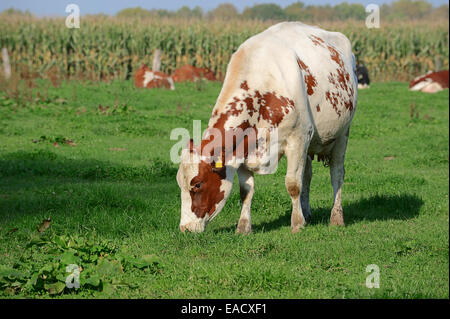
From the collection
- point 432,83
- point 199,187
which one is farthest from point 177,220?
point 432,83

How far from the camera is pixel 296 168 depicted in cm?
812

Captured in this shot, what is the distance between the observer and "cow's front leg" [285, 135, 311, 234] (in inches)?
315

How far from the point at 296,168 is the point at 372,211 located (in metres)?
2.17

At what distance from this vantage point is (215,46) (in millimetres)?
32938

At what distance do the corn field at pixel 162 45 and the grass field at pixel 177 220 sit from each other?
42.3 ft

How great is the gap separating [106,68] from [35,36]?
371 cm

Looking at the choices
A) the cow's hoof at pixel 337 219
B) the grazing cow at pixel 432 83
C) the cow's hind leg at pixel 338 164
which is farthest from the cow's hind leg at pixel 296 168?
the grazing cow at pixel 432 83

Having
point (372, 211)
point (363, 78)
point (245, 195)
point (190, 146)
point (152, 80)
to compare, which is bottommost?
point (372, 211)

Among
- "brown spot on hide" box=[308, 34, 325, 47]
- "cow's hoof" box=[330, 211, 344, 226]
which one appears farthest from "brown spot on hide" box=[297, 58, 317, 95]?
"cow's hoof" box=[330, 211, 344, 226]

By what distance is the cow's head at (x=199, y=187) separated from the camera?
7445 millimetres

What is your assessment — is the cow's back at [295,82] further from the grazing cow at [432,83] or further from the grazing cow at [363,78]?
the grazing cow at [363,78]

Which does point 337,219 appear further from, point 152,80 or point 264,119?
point 152,80
